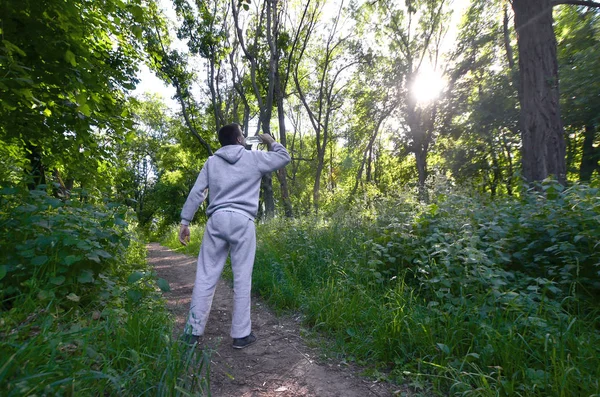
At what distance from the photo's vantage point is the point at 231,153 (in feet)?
10.8

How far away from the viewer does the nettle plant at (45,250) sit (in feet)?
7.41

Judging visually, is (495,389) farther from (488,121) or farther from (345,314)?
(488,121)

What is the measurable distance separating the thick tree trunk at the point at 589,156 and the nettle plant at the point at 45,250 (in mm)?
14508

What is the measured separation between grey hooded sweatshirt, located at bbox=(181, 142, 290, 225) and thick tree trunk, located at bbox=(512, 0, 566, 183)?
5.31 metres

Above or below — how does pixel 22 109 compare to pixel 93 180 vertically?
above

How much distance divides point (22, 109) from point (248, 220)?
272 cm

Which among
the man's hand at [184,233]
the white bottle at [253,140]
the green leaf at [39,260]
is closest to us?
the green leaf at [39,260]

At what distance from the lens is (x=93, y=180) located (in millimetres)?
4723

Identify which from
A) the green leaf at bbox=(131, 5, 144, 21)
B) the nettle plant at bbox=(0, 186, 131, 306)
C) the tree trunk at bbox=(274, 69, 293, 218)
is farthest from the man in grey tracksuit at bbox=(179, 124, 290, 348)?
the tree trunk at bbox=(274, 69, 293, 218)

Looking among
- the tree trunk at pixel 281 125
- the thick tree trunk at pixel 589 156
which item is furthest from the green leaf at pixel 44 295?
the thick tree trunk at pixel 589 156

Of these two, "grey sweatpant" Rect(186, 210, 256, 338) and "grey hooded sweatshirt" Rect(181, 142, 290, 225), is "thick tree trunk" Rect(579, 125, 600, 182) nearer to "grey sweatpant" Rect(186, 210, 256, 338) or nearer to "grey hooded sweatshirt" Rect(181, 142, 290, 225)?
"grey hooded sweatshirt" Rect(181, 142, 290, 225)

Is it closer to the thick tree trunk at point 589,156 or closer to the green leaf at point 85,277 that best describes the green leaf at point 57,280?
the green leaf at point 85,277

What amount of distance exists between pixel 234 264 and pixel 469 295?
2.34 metres

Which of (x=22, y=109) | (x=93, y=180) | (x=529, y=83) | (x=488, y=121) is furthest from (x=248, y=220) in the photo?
(x=488, y=121)
